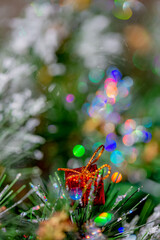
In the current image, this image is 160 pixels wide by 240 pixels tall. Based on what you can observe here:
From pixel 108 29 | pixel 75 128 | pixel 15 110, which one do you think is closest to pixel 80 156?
pixel 75 128

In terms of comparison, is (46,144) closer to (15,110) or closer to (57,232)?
(15,110)

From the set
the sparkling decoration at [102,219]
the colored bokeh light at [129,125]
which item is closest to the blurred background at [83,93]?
the colored bokeh light at [129,125]

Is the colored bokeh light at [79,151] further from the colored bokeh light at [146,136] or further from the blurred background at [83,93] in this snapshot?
the colored bokeh light at [146,136]

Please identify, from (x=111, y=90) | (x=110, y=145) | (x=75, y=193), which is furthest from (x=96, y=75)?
(x=75, y=193)

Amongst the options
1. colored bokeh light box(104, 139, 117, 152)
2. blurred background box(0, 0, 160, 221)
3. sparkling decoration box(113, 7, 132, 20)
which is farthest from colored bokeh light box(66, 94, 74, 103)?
sparkling decoration box(113, 7, 132, 20)

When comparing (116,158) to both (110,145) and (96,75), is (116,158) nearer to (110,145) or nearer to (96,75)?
(110,145)

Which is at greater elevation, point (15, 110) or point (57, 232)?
point (15, 110)
